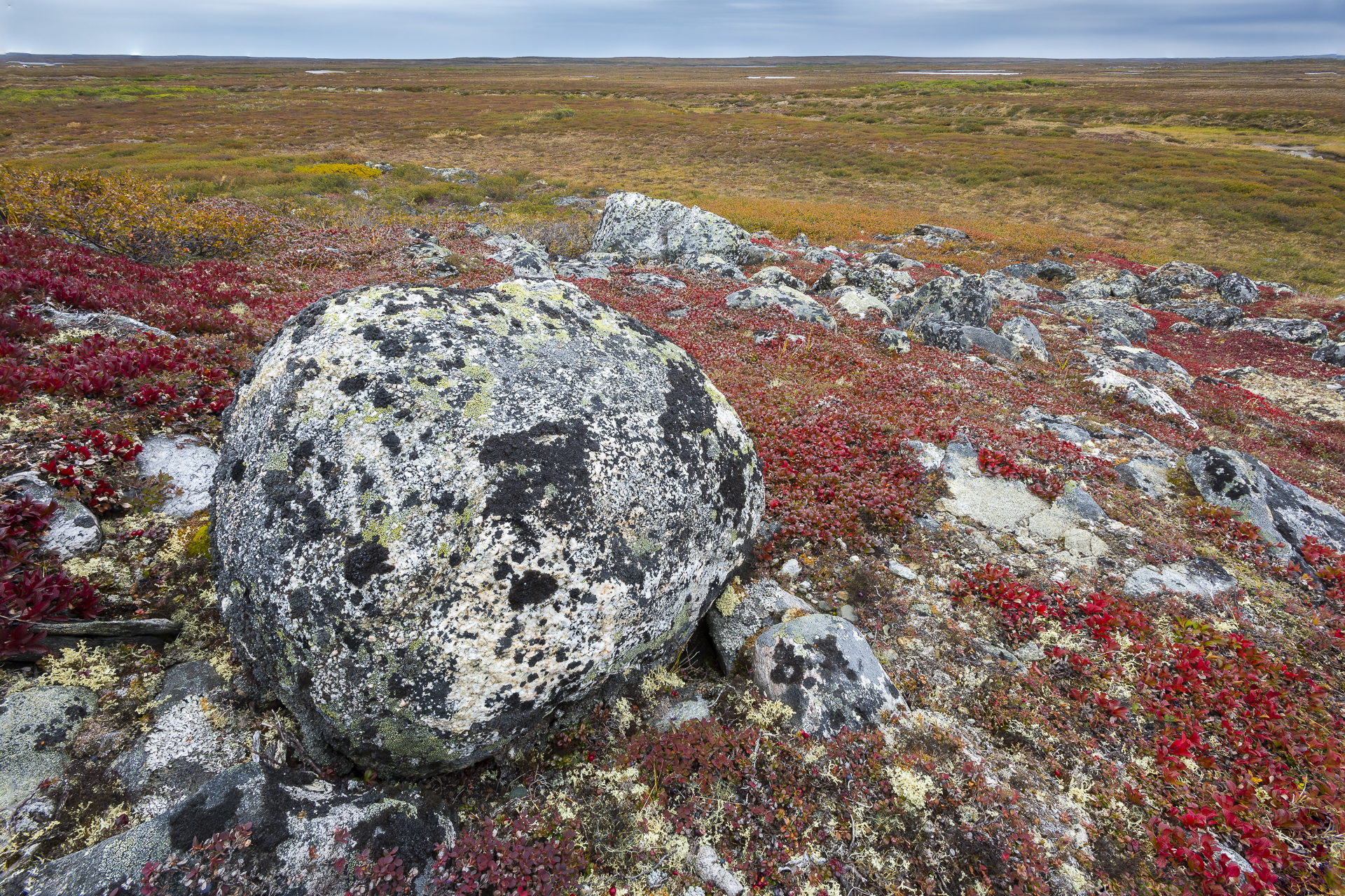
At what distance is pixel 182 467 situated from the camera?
606 cm

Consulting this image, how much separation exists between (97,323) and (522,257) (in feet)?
47.6

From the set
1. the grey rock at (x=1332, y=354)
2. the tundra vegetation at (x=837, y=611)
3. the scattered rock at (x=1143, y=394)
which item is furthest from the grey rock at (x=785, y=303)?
the grey rock at (x=1332, y=354)

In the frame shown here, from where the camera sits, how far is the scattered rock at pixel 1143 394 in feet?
41.0

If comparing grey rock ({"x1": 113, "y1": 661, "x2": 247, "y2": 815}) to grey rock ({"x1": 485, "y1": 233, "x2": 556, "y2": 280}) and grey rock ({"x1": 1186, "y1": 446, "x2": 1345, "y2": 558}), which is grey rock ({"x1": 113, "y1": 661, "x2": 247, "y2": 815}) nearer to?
grey rock ({"x1": 1186, "y1": 446, "x2": 1345, "y2": 558})

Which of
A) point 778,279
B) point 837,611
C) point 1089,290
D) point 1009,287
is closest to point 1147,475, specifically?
point 837,611

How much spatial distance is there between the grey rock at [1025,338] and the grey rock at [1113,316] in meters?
5.78

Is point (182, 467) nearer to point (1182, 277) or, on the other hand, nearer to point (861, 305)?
point (861, 305)

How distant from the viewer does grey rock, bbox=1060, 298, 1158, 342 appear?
2114 cm

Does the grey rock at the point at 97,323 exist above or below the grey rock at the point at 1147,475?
above

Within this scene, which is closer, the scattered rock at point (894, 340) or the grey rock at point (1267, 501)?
the grey rock at point (1267, 501)

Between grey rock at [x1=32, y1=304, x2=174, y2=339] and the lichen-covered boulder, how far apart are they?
231 inches

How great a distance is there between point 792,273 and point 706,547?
69.9 ft

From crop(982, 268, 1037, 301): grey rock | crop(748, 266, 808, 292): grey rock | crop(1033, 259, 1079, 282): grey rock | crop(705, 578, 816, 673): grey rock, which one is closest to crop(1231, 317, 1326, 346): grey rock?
crop(1033, 259, 1079, 282): grey rock

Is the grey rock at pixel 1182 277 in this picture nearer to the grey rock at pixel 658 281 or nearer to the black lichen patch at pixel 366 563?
the grey rock at pixel 658 281
